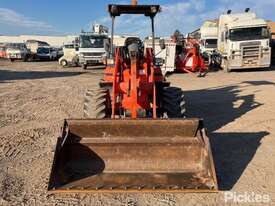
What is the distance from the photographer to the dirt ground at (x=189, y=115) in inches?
169

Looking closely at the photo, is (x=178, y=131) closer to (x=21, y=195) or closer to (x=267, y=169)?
(x=267, y=169)

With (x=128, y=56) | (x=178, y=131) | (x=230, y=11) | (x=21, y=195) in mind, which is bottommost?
(x=21, y=195)

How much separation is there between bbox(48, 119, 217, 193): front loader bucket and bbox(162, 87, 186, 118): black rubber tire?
Answer: 1.43m

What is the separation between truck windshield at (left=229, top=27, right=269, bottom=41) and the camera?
20453mm

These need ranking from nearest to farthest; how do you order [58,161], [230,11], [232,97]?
[58,161], [232,97], [230,11]

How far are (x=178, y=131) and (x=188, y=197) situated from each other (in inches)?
40.4

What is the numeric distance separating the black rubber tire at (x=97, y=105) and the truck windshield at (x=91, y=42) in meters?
17.7

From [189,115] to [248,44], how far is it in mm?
13351

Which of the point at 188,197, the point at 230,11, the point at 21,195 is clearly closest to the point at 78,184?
the point at 21,195

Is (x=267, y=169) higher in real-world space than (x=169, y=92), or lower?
lower

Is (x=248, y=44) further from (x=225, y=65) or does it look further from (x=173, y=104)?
(x=173, y=104)

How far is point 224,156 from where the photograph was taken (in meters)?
5.70

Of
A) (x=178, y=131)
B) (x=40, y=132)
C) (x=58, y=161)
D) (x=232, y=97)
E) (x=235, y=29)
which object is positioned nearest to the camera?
(x=58, y=161)

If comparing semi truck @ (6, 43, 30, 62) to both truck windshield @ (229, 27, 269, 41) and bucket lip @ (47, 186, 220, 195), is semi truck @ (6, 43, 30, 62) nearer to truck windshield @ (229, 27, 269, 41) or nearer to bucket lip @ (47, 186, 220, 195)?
truck windshield @ (229, 27, 269, 41)
